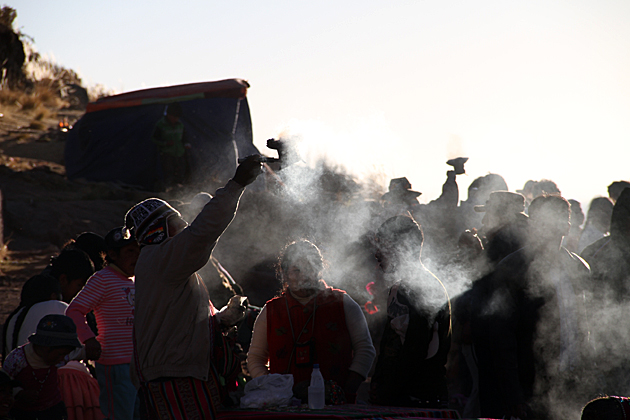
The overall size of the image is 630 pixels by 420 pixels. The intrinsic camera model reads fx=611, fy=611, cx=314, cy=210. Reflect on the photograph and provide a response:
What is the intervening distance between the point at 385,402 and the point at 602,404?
1.29m

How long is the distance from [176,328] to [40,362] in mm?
2039

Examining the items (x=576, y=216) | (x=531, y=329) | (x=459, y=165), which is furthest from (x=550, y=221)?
(x=459, y=165)

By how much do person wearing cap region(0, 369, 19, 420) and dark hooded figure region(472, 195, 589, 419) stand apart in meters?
3.30

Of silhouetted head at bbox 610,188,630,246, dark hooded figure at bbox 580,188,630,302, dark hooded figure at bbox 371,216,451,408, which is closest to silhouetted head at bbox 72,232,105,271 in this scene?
dark hooded figure at bbox 371,216,451,408

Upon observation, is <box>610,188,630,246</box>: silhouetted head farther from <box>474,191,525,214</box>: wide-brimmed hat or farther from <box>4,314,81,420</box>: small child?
<box>4,314,81,420</box>: small child

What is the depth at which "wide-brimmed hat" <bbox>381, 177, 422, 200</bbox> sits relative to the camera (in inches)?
349

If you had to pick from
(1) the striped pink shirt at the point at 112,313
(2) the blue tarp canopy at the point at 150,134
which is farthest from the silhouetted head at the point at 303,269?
(2) the blue tarp canopy at the point at 150,134

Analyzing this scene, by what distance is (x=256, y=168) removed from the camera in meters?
2.90

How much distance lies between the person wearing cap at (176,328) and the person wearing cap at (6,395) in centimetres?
156

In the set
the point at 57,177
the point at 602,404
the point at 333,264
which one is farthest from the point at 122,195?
the point at 602,404

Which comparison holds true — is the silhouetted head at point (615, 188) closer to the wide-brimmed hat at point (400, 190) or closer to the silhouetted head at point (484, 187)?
the silhouetted head at point (484, 187)

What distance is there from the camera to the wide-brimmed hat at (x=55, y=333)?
433 centimetres

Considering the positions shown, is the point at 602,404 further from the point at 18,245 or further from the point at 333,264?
the point at 18,245

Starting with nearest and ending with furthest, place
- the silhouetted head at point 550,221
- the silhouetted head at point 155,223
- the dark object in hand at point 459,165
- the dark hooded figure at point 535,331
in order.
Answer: the silhouetted head at point 155,223, the dark hooded figure at point 535,331, the silhouetted head at point 550,221, the dark object in hand at point 459,165
